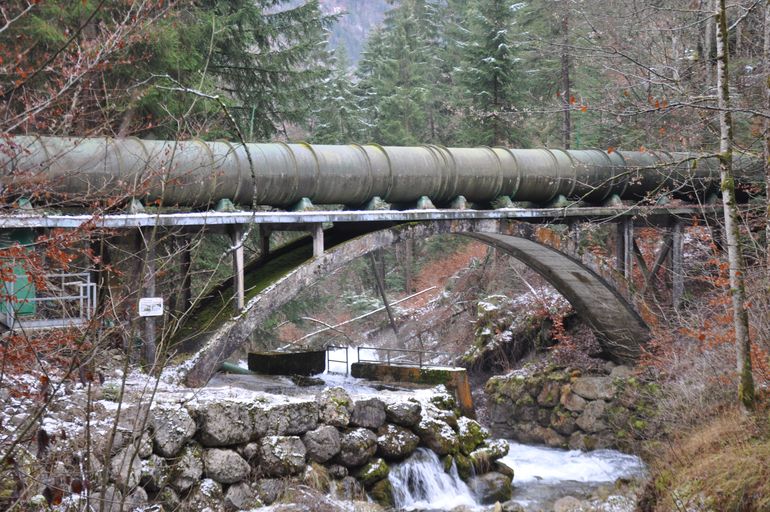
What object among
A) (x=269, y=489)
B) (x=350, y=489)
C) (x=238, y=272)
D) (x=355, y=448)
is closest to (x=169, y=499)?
(x=269, y=489)

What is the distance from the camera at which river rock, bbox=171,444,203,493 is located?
9.81 m

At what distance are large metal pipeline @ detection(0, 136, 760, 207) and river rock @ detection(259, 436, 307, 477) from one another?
3425 mm

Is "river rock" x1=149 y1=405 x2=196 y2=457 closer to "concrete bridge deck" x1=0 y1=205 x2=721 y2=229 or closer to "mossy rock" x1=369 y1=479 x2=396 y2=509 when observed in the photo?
"concrete bridge deck" x1=0 y1=205 x2=721 y2=229

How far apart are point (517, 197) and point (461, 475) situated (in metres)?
6.32

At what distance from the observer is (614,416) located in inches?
756

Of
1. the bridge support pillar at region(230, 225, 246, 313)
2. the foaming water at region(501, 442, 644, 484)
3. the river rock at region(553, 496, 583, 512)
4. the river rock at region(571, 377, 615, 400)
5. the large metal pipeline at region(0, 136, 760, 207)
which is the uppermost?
the large metal pipeline at region(0, 136, 760, 207)

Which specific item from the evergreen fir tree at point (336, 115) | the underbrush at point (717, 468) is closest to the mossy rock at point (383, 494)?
the underbrush at point (717, 468)

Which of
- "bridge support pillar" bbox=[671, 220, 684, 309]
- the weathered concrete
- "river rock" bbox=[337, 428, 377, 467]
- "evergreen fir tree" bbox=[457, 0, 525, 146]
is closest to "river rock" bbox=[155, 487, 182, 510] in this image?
"river rock" bbox=[337, 428, 377, 467]

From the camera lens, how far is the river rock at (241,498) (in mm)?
10117

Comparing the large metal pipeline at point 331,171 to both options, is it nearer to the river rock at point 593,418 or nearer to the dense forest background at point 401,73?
the dense forest background at point 401,73

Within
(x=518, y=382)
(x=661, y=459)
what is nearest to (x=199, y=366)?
(x=661, y=459)

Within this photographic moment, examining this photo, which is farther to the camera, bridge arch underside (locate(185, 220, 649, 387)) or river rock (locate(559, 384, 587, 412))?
river rock (locate(559, 384, 587, 412))

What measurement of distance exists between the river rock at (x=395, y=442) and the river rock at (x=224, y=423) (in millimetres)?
2223

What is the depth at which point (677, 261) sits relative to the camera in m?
18.5
